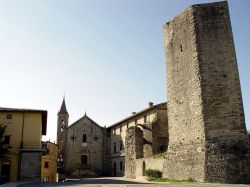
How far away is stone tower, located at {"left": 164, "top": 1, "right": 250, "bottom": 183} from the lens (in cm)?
2083

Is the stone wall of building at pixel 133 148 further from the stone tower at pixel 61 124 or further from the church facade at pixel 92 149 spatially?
the stone tower at pixel 61 124

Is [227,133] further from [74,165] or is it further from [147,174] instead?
[74,165]

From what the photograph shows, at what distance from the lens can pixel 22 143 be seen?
96.4 feet

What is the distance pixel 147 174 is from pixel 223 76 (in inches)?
438

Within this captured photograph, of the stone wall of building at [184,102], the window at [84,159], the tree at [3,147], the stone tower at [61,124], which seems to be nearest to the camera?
the stone wall of building at [184,102]

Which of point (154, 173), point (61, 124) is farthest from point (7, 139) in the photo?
point (61, 124)

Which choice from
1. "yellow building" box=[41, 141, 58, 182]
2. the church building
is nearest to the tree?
"yellow building" box=[41, 141, 58, 182]

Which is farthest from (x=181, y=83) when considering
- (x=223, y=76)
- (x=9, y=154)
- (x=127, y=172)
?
(x=9, y=154)

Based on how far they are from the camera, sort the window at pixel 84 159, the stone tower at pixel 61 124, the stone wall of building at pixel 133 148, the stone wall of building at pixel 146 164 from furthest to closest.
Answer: the stone tower at pixel 61 124 → the window at pixel 84 159 → the stone wall of building at pixel 133 148 → the stone wall of building at pixel 146 164

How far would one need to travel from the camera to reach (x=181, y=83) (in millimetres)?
24438

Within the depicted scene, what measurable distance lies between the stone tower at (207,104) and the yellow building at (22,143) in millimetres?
11789

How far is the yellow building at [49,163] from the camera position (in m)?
42.4

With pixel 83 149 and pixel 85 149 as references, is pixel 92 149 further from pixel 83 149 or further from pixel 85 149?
pixel 83 149

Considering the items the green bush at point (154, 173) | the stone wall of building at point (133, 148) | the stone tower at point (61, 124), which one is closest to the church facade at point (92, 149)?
the stone tower at point (61, 124)
